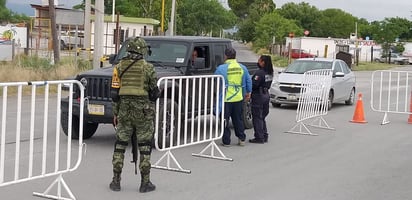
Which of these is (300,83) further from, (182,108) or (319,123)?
(182,108)

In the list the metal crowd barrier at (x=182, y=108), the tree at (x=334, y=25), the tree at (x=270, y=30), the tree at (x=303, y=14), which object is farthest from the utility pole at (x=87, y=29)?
the tree at (x=334, y=25)

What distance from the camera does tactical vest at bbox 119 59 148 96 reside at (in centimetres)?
787

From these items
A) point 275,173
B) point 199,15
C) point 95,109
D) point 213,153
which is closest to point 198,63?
point 213,153

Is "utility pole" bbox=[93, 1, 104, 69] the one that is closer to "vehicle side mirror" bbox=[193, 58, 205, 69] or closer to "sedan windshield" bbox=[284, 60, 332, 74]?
"sedan windshield" bbox=[284, 60, 332, 74]

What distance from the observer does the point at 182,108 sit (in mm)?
10422

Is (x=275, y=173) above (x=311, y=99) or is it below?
below

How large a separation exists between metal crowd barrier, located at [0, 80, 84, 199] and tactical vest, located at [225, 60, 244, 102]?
2732mm

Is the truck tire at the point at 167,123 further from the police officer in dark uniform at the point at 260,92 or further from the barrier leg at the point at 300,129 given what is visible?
the barrier leg at the point at 300,129

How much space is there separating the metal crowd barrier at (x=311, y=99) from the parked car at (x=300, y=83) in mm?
3455

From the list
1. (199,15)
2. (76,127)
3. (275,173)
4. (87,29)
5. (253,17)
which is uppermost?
(253,17)

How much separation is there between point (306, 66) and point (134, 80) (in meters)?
13.0

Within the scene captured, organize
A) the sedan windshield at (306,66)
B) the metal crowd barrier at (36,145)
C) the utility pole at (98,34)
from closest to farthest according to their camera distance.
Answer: the metal crowd barrier at (36,145) < the sedan windshield at (306,66) < the utility pole at (98,34)

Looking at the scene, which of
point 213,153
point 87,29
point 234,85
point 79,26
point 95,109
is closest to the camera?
point 213,153

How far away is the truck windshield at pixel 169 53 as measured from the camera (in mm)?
12188
